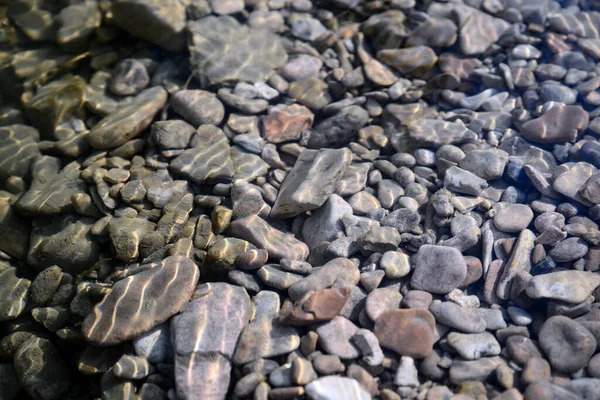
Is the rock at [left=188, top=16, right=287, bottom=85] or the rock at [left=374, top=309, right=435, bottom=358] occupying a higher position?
the rock at [left=188, top=16, right=287, bottom=85]

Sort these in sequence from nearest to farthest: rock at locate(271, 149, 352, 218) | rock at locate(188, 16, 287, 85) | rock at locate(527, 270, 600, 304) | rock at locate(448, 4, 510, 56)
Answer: rock at locate(527, 270, 600, 304), rock at locate(271, 149, 352, 218), rock at locate(188, 16, 287, 85), rock at locate(448, 4, 510, 56)

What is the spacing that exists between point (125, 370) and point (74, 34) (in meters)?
4.06

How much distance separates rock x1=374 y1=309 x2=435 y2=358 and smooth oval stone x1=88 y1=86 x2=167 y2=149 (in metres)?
2.80

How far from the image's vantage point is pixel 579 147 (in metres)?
4.21

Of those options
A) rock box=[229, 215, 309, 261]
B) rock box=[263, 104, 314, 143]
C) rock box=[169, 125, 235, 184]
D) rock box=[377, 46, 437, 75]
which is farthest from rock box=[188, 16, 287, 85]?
rock box=[229, 215, 309, 261]

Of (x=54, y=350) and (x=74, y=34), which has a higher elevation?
(x=74, y=34)

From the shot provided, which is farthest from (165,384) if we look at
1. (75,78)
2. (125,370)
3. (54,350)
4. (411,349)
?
(75,78)

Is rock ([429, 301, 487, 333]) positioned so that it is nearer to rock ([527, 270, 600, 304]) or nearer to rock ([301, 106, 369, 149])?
rock ([527, 270, 600, 304])

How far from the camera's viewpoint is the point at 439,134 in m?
4.38

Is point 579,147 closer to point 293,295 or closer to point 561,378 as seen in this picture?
point 561,378

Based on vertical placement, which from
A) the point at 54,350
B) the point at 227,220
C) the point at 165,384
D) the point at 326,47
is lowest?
the point at 54,350

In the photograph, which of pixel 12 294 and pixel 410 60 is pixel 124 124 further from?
pixel 410 60

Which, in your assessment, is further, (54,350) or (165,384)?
(54,350)

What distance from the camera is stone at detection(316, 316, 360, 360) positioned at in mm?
2967
